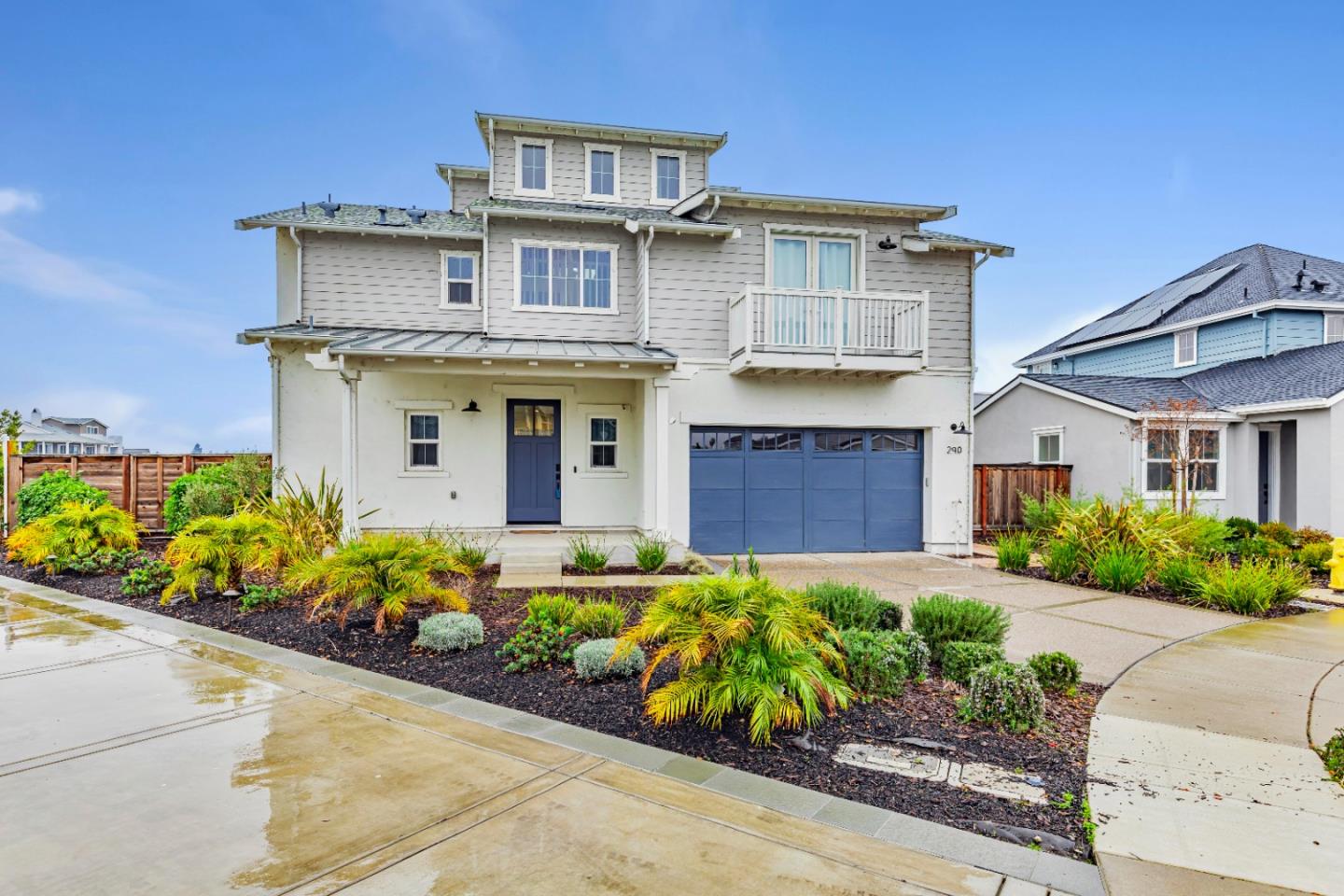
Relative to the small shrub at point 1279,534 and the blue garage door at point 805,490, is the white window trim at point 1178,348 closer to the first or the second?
the small shrub at point 1279,534

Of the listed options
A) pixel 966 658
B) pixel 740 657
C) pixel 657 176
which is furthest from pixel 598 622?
pixel 657 176

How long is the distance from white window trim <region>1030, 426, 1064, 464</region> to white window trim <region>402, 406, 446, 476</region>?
1394cm

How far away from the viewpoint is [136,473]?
552 inches

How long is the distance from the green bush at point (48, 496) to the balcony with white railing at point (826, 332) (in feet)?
40.7

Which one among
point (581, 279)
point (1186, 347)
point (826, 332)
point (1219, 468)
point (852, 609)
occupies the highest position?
point (581, 279)

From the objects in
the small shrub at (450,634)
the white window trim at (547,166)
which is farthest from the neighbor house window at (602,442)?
the small shrub at (450,634)

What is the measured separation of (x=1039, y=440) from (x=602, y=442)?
11385mm

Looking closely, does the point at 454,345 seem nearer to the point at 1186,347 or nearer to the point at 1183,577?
the point at 1183,577

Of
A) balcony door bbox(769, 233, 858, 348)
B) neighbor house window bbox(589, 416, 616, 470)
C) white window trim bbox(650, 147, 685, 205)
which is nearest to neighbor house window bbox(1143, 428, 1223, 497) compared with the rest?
balcony door bbox(769, 233, 858, 348)

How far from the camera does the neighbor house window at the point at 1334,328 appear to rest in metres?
17.5

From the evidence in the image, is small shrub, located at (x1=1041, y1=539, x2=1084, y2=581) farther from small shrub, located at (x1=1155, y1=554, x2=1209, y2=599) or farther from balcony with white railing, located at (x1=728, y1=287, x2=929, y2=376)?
balcony with white railing, located at (x1=728, y1=287, x2=929, y2=376)

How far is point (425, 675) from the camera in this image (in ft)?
17.7

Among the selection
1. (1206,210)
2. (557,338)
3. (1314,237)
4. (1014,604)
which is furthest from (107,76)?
(1314,237)

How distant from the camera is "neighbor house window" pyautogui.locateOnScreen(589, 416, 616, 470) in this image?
41.6 ft
